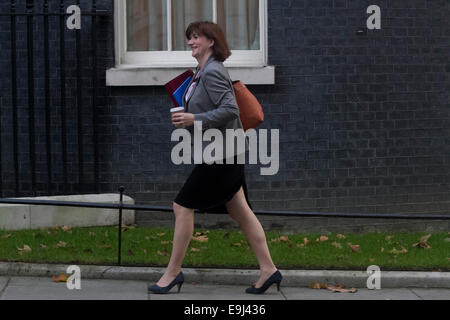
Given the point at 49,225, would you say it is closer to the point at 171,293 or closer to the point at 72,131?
the point at 72,131

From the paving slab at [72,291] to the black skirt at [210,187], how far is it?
2.67ft

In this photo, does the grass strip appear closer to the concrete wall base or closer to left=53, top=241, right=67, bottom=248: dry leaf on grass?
left=53, top=241, right=67, bottom=248: dry leaf on grass

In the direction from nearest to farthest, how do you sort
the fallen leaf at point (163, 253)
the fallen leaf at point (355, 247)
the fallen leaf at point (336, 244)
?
the fallen leaf at point (163, 253) < the fallen leaf at point (355, 247) < the fallen leaf at point (336, 244)

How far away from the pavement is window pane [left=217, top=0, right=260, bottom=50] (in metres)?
3.42

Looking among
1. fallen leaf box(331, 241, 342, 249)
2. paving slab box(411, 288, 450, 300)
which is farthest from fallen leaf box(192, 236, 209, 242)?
paving slab box(411, 288, 450, 300)

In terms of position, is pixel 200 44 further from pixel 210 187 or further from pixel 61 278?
pixel 61 278

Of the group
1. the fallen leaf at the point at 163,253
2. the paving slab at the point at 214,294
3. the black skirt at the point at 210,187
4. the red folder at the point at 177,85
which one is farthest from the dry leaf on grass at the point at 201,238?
the red folder at the point at 177,85

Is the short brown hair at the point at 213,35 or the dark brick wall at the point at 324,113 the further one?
the dark brick wall at the point at 324,113

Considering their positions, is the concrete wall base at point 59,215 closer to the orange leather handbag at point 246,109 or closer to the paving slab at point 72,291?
the paving slab at point 72,291

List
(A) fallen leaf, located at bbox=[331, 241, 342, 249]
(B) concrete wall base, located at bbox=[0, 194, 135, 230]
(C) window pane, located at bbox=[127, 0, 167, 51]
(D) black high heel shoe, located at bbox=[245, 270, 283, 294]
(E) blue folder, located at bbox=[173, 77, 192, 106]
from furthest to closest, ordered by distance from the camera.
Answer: (C) window pane, located at bbox=[127, 0, 167, 51] < (B) concrete wall base, located at bbox=[0, 194, 135, 230] < (A) fallen leaf, located at bbox=[331, 241, 342, 249] < (D) black high heel shoe, located at bbox=[245, 270, 283, 294] < (E) blue folder, located at bbox=[173, 77, 192, 106]

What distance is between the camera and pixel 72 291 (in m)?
7.04

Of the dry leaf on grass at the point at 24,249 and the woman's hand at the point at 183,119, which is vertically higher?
the woman's hand at the point at 183,119

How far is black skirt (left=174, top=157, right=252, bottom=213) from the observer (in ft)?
22.0

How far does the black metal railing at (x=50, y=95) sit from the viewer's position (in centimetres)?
973
